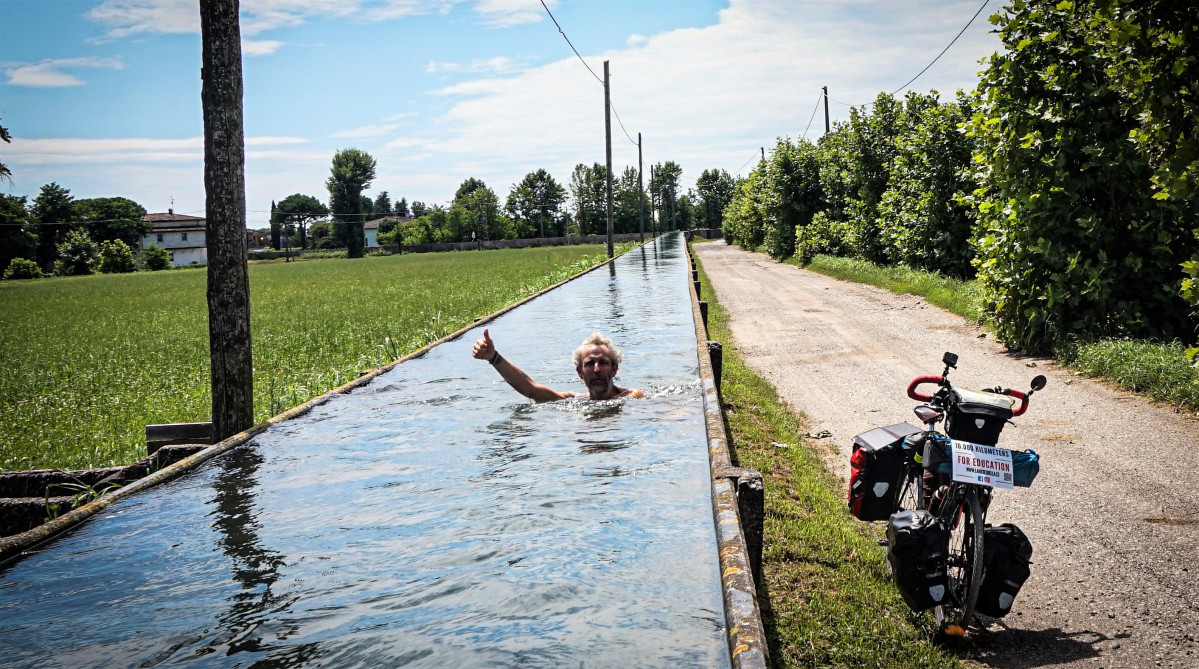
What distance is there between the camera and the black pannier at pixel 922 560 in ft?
12.7

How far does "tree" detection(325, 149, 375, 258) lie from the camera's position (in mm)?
118688

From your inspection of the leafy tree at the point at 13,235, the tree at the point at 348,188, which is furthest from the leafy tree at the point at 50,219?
the tree at the point at 348,188

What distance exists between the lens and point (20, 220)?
81.8 meters

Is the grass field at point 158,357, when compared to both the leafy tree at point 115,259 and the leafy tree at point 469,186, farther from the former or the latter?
the leafy tree at point 469,186

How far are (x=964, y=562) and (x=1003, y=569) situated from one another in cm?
18

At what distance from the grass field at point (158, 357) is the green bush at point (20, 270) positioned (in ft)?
177

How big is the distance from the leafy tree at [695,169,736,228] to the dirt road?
419 ft

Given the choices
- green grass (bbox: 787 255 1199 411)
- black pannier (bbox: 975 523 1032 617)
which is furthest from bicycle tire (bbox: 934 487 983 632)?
green grass (bbox: 787 255 1199 411)

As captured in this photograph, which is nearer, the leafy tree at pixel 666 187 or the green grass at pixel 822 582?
the green grass at pixel 822 582

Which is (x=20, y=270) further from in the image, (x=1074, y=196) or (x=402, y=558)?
(x=402, y=558)

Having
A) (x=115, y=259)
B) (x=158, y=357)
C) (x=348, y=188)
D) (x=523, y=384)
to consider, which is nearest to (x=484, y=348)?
(x=523, y=384)

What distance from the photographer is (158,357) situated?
1470cm

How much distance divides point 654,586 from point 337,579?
138cm

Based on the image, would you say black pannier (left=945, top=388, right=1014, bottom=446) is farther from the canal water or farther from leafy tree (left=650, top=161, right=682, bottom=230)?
leafy tree (left=650, top=161, right=682, bottom=230)
